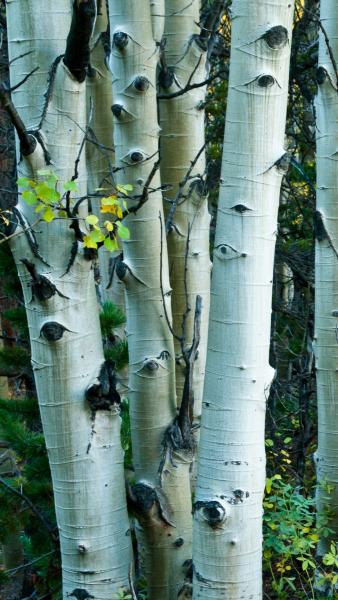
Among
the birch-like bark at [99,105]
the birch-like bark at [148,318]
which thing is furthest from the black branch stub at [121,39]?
the birch-like bark at [99,105]

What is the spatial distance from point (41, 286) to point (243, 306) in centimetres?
69

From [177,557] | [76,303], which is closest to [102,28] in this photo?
[76,303]

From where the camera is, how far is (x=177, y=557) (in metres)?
3.15

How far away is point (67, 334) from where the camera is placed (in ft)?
8.29

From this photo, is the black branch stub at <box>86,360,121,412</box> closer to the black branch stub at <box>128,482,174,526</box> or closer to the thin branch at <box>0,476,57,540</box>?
the black branch stub at <box>128,482,174,526</box>

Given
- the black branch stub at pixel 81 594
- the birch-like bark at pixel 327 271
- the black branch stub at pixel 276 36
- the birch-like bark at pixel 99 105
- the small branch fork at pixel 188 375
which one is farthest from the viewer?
the birch-like bark at pixel 99 105

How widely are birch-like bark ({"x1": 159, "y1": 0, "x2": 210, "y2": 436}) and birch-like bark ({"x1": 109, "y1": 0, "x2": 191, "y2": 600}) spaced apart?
0.42 metres

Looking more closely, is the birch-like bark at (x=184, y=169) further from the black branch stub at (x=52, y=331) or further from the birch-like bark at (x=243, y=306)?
the black branch stub at (x=52, y=331)

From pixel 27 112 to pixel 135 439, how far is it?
146 cm

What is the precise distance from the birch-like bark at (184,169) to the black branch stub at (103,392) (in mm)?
936

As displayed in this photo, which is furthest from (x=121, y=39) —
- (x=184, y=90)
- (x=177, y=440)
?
(x=177, y=440)

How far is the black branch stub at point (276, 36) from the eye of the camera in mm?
2414

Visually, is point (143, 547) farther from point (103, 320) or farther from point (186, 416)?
point (103, 320)

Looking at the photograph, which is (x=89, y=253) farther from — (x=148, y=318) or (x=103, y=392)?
(x=148, y=318)
